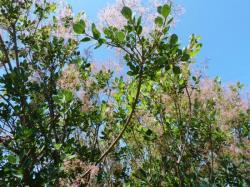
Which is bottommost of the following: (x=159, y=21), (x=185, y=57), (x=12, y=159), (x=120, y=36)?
(x=12, y=159)

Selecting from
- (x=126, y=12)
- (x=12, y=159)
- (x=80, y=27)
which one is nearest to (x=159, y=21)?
(x=126, y=12)

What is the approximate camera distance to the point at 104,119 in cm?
639

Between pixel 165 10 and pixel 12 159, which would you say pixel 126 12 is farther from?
pixel 12 159

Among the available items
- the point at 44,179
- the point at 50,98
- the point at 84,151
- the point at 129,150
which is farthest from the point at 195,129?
the point at 44,179

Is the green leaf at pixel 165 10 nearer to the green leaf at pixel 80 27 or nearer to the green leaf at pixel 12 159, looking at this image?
the green leaf at pixel 80 27

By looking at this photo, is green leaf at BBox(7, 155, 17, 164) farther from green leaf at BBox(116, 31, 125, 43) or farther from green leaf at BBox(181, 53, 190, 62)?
green leaf at BBox(181, 53, 190, 62)

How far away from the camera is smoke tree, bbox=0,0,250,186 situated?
5.00 meters

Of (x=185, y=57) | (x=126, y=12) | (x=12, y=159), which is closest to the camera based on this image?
(x=126, y=12)

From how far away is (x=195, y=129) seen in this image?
7.03 meters

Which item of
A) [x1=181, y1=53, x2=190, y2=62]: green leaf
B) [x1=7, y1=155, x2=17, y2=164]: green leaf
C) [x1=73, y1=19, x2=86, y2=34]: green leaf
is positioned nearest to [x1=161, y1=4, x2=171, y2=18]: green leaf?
[x1=181, y1=53, x2=190, y2=62]: green leaf

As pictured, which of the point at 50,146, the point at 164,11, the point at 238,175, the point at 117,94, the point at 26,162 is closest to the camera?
the point at 164,11

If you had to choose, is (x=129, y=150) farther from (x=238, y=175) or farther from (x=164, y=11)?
(x=164, y=11)

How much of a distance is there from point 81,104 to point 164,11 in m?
2.10

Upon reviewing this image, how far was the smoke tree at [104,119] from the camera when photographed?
5.00m
